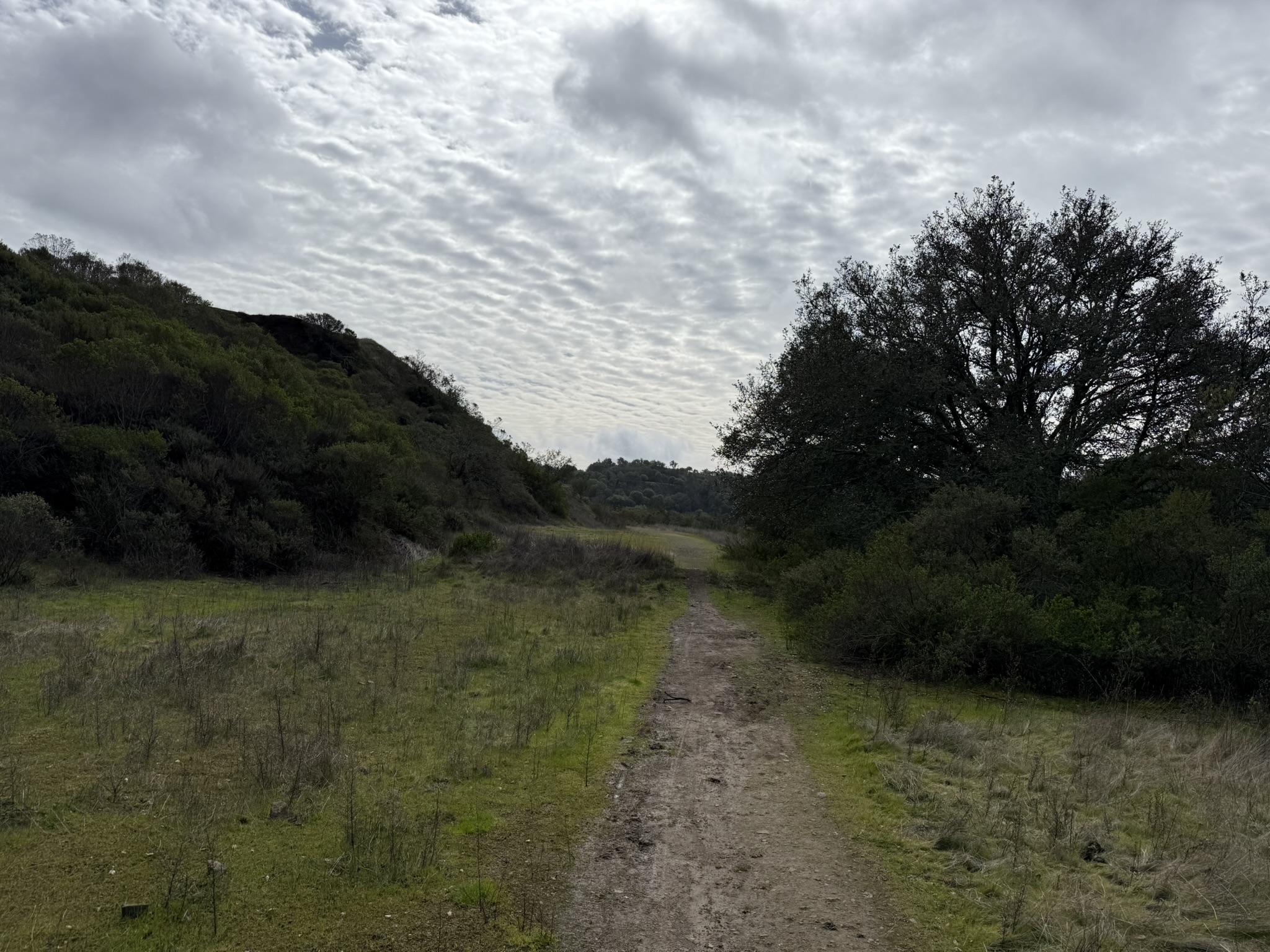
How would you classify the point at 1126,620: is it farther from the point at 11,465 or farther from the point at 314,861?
the point at 11,465

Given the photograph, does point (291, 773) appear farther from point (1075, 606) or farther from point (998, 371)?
point (998, 371)

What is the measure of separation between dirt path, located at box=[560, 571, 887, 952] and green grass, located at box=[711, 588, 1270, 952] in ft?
0.99

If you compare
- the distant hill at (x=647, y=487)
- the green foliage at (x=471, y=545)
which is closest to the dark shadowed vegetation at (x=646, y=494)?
the distant hill at (x=647, y=487)

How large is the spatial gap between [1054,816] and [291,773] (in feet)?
18.8

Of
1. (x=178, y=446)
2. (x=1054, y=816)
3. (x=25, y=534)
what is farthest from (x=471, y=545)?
(x=1054, y=816)

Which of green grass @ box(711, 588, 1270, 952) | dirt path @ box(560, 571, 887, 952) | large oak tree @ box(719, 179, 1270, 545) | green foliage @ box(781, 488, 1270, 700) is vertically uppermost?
large oak tree @ box(719, 179, 1270, 545)

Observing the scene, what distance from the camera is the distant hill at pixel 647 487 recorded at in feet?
309

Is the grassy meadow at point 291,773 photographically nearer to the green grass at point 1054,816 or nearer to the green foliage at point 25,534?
the green foliage at point 25,534

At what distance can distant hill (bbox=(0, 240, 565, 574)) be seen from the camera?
16.3 metres

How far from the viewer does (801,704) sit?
9.44m

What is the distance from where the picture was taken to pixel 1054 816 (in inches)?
217

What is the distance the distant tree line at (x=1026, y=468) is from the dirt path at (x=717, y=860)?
427cm

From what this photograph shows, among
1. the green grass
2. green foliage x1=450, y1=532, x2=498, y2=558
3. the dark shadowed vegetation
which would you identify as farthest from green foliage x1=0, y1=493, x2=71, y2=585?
the dark shadowed vegetation

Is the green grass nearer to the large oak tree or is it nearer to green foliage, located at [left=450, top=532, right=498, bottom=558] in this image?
the large oak tree
